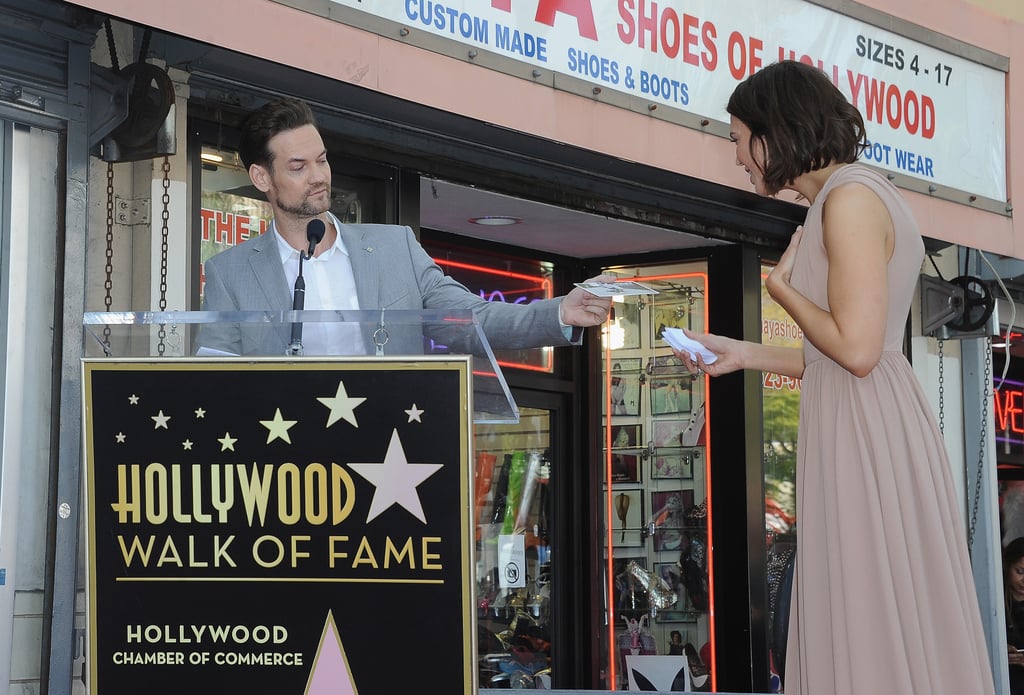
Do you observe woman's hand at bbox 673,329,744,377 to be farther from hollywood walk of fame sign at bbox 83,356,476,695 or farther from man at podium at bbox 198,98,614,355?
hollywood walk of fame sign at bbox 83,356,476,695

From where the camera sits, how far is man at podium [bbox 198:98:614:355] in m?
2.70

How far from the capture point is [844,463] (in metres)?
2.74

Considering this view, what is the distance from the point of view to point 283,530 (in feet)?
8.62

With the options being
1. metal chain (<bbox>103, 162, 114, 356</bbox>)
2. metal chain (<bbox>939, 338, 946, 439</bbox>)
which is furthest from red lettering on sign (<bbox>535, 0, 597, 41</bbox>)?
metal chain (<bbox>939, 338, 946, 439</bbox>)

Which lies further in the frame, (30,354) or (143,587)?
(30,354)

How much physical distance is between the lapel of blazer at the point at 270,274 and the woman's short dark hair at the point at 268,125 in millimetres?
526

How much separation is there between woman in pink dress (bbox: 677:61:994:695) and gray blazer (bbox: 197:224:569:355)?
60 cm

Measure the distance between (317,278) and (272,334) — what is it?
81 centimetres

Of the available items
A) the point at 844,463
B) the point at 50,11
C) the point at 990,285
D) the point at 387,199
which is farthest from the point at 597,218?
the point at 844,463

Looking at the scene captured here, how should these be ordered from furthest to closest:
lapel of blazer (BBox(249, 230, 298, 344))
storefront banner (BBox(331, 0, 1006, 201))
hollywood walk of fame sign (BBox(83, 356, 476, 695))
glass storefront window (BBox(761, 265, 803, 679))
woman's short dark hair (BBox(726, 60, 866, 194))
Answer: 1. glass storefront window (BBox(761, 265, 803, 679))
2. storefront banner (BBox(331, 0, 1006, 201))
3. lapel of blazer (BBox(249, 230, 298, 344))
4. woman's short dark hair (BBox(726, 60, 866, 194))
5. hollywood walk of fame sign (BBox(83, 356, 476, 695))

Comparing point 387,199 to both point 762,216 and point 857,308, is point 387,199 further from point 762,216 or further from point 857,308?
point 857,308

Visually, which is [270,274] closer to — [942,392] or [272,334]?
[272,334]

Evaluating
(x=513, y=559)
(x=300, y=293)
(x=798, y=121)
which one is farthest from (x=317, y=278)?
(x=513, y=559)

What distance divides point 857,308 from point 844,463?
0.31m
